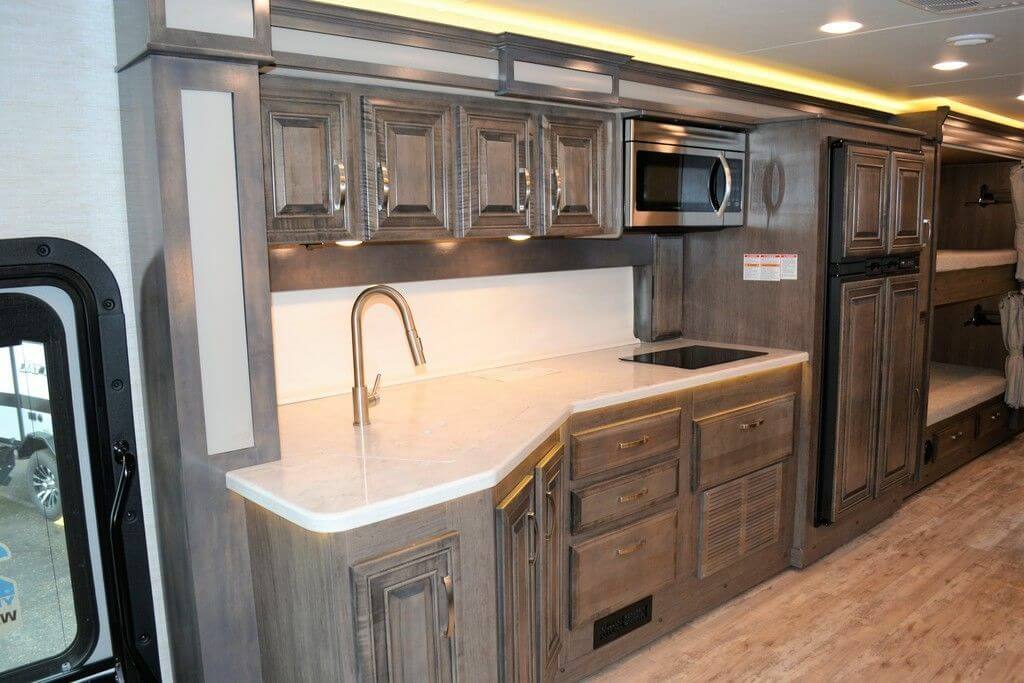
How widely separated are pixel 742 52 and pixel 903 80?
50.1 inches

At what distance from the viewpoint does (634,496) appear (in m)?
2.90

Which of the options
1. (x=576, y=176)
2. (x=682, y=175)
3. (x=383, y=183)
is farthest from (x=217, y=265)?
(x=682, y=175)

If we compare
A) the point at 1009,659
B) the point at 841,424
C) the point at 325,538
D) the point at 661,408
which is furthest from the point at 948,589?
the point at 325,538

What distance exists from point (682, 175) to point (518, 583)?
1959 mm

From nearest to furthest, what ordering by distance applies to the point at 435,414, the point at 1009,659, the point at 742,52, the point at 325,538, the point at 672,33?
the point at 325,538 < the point at 435,414 < the point at 1009,659 < the point at 672,33 < the point at 742,52

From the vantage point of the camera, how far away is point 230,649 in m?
2.05

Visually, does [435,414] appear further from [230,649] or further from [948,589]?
[948,589]

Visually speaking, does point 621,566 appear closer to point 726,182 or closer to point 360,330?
point 360,330

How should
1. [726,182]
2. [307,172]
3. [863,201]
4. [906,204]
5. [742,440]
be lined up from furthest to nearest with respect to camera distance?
[906,204]
[863,201]
[726,182]
[742,440]
[307,172]

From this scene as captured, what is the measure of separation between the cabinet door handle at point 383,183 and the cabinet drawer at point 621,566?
4.25 ft

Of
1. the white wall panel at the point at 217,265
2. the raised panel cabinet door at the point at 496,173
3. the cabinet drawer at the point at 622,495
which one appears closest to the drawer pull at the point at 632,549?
the cabinet drawer at the point at 622,495

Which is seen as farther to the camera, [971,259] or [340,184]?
[971,259]

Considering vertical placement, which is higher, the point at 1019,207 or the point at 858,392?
the point at 1019,207

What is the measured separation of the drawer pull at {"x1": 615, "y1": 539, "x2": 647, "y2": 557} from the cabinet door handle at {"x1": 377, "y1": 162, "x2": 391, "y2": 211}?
4.77 feet
